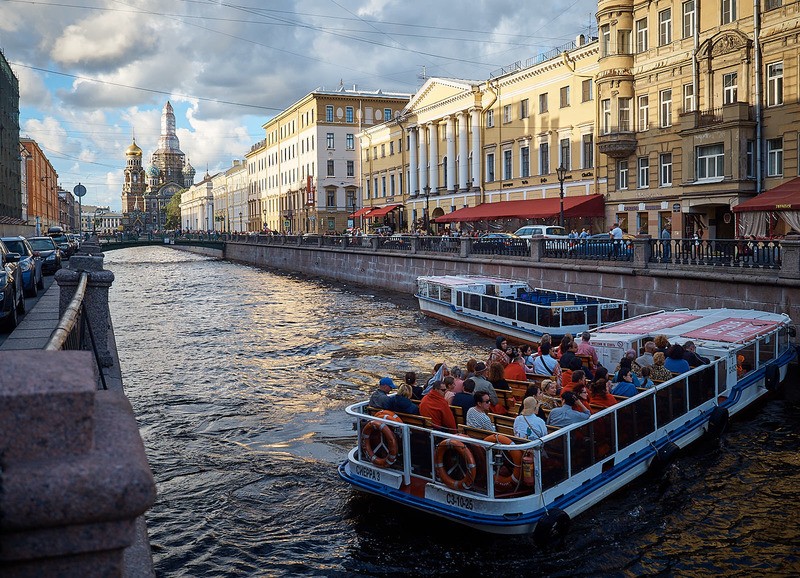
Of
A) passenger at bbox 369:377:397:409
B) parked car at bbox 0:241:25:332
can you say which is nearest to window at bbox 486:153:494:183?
parked car at bbox 0:241:25:332

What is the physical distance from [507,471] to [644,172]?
3066cm

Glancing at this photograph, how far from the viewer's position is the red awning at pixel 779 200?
995 inches

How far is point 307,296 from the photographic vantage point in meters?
44.2

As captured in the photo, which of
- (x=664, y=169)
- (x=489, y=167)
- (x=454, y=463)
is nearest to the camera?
(x=454, y=463)

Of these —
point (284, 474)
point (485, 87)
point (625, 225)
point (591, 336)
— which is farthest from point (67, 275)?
point (485, 87)

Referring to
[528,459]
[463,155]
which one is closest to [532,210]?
[463,155]

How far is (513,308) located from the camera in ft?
83.7

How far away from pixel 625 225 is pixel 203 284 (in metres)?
29.4

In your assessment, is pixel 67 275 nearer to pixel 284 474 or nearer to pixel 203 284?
pixel 284 474

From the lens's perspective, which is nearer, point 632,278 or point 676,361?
point 676,361

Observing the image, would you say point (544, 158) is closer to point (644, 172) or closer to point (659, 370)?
point (644, 172)

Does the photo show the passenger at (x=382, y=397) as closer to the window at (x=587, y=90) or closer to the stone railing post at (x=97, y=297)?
the stone railing post at (x=97, y=297)

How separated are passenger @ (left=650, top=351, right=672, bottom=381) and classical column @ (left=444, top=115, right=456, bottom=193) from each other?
43.7 metres

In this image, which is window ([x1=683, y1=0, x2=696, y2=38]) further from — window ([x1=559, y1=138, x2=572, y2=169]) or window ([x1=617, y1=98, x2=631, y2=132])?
window ([x1=559, y1=138, x2=572, y2=169])
